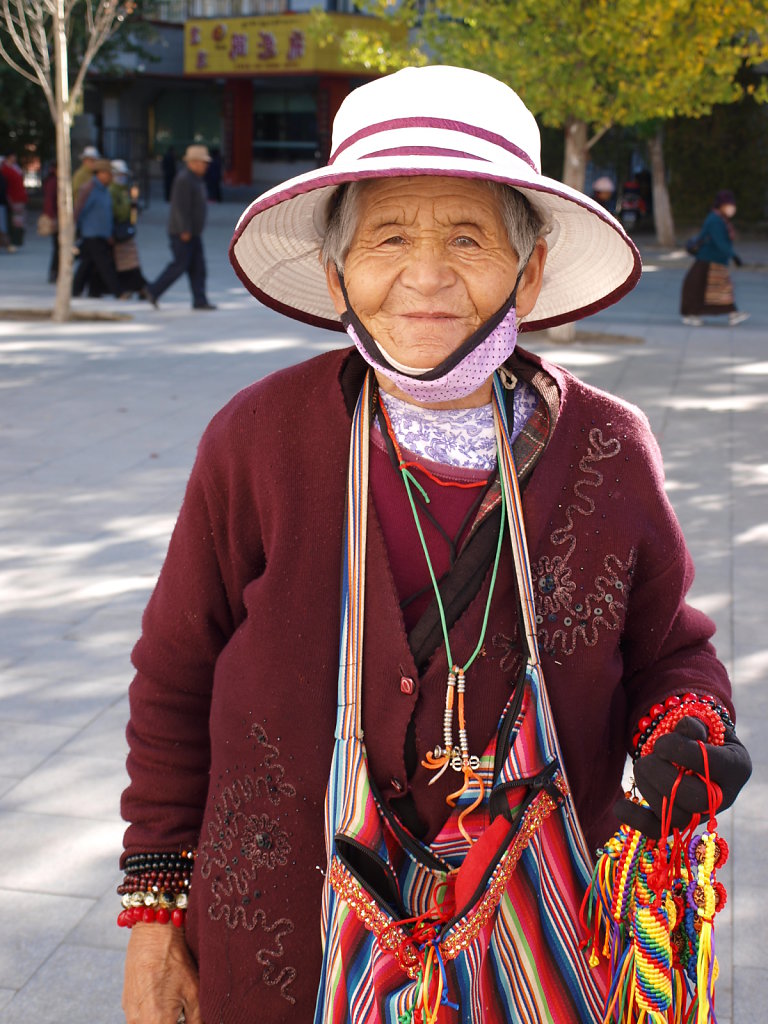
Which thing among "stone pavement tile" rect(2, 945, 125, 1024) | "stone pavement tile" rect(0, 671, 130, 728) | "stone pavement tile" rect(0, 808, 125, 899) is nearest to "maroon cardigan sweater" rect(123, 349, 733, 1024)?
"stone pavement tile" rect(2, 945, 125, 1024)

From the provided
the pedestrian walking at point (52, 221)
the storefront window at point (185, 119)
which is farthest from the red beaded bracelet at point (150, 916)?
the storefront window at point (185, 119)

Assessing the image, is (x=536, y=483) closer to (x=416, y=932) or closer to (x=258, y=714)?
(x=258, y=714)

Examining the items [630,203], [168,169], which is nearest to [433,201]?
[630,203]

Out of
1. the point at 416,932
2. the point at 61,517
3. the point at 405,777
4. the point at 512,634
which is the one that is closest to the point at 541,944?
the point at 416,932

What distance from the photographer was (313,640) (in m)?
1.65

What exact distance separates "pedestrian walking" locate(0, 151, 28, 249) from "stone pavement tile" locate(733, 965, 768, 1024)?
21.2 meters

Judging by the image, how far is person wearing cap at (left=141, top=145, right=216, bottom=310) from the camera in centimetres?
1361

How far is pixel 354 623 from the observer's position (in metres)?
1.60

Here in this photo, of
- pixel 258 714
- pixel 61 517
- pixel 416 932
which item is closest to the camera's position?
pixel 416 932

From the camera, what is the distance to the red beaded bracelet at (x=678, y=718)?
158 centimetres

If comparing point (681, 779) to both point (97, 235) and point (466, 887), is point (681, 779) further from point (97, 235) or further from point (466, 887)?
point (97, 235)

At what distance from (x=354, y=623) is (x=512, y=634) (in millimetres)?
210

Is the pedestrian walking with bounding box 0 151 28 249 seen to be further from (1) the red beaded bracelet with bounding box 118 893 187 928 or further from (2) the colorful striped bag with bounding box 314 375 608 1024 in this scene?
(2) the colorful striped bag with bounding box 314 375 608 1024

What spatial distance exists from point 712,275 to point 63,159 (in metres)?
7.21
